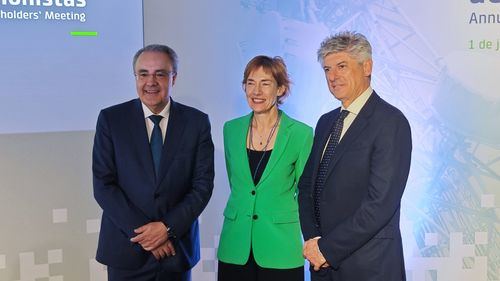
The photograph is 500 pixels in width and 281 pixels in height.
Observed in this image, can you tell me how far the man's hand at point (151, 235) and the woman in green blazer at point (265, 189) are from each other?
1.16 feet

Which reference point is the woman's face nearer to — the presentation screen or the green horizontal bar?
the presentation screen

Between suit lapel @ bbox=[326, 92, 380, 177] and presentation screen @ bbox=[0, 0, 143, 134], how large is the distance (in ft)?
5.59

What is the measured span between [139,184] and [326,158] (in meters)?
0.85

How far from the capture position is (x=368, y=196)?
215 cm

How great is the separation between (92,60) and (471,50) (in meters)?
2.44

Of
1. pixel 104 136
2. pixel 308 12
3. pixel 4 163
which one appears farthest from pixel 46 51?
pixel 308 12

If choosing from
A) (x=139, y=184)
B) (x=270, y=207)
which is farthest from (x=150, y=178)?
(x=270, y=207)

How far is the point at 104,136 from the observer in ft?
8.23

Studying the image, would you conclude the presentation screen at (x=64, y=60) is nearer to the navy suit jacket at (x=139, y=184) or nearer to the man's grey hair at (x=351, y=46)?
the navy suit jacket at (x=139, y=184)

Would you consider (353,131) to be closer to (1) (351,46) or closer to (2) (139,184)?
(1) (351,46)

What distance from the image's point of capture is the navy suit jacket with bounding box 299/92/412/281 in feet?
6.93

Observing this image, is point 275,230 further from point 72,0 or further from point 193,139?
point 72,0

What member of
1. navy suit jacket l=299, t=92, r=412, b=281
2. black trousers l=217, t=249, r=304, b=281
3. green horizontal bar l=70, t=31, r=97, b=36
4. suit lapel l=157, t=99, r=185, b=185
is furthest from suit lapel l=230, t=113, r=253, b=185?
green horizontal bar l=70, t=31, r=97, b=36

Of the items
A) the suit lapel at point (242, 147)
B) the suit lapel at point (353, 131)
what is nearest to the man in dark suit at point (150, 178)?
the suit lapel at point (242, 147)
